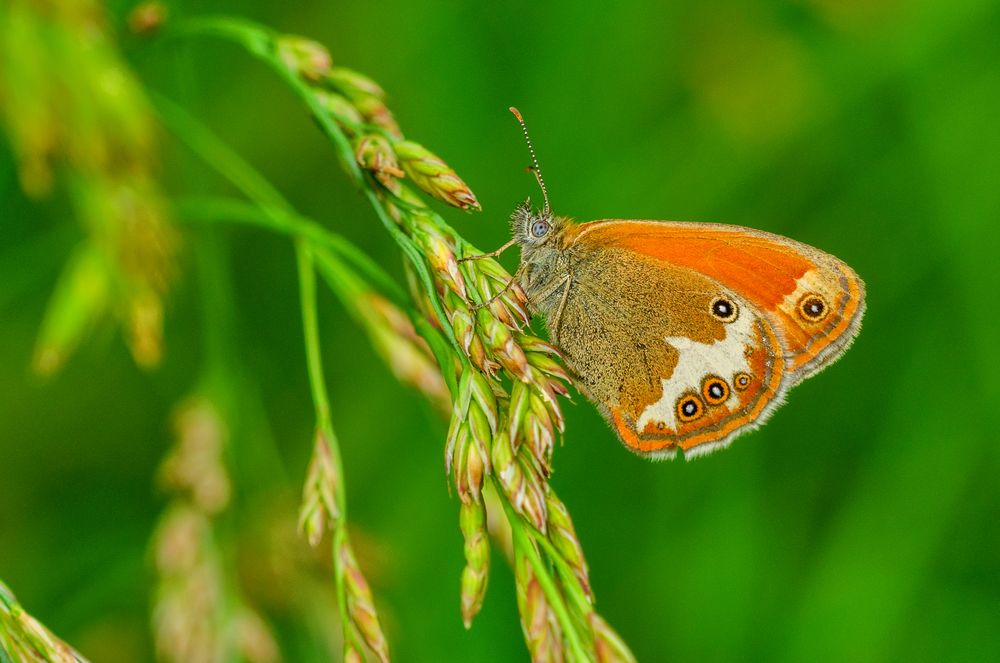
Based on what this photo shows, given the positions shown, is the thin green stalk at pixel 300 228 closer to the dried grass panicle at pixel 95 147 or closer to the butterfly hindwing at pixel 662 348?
the dried grass panicle at pixel 95 147

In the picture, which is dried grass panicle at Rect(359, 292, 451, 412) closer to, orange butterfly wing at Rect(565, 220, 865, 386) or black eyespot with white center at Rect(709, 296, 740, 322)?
orange butterfly wing at Rect(565, 220, 865, 386)

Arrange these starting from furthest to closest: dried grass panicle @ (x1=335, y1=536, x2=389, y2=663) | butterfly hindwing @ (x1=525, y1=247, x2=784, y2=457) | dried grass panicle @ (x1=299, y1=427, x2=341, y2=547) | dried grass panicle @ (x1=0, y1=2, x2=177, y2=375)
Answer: butterfly hindwing @ (x1=525, y1=247, x2=784, y2=457) → dried grass panicle @ (x1=0, y1=2, x2=177, y2=375) → dried grass panicle @ (x1=299, y1=427, x2=341, y2=547) → dried grass panicle @ (x1=335, y1=536, x2=389, y2=663)

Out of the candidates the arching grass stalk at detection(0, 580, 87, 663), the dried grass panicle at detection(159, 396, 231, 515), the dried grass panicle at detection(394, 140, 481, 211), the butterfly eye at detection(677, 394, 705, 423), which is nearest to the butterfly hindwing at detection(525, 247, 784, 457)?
the butterfly eye at detection(677, 394, 705, 423)

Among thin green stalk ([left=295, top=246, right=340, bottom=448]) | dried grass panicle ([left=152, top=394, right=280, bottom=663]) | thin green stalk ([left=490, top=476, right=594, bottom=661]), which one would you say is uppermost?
thin green stalk ([left=295, top=246, right=340, bottom=448])

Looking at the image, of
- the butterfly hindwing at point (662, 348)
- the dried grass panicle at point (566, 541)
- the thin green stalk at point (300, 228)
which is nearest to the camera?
the dried grass panicle at point (566, 541)

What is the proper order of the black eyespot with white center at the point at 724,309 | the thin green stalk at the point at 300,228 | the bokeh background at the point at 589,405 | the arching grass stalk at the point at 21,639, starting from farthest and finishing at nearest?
the bokeh background at the point at 589,405, the black eyespot with white center at the point at 724,309, the thin green stalk at the point at 300,228, the arching grass stalk at the point at 21,639

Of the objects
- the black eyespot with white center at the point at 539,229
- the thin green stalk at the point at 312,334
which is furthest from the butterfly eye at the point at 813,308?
the thin green stalk at the point at 312,334
